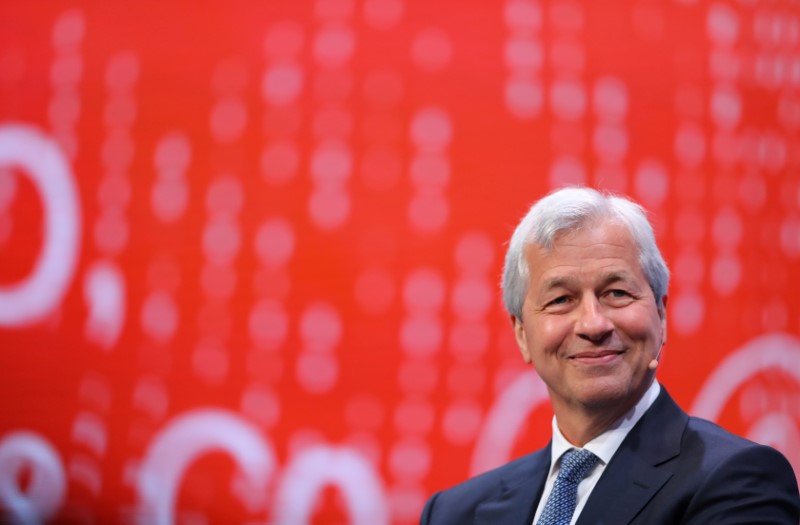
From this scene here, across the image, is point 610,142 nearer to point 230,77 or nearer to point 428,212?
point 428,212

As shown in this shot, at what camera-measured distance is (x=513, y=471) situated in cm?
168

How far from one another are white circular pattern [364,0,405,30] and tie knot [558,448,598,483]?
1.42 metres

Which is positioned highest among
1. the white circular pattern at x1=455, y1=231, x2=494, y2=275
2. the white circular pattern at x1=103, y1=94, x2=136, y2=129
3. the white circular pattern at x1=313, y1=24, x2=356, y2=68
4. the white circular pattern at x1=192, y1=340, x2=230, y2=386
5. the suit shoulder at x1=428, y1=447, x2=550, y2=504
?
the white circular pattern at x1=313, y1=24, x2=356, y2=68

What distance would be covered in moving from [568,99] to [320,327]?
2.99ft

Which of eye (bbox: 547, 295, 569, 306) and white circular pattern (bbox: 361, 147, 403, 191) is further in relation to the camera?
white circular pattern (bbox: 361, 147, 403, 191)

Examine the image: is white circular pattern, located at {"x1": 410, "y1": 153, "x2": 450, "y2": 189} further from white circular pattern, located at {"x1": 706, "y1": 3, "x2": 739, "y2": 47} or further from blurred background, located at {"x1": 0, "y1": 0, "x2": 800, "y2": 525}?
white circular pattern, located at {"x1": 706, "y1": 3, "x2": 739, "y2": 47}

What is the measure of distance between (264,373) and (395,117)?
0.77 metres

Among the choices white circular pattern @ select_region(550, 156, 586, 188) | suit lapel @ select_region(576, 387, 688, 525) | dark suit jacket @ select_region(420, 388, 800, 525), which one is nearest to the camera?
dark suit jacket @ select_region(420, 388, 800, 525)

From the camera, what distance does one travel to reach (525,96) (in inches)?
97.9

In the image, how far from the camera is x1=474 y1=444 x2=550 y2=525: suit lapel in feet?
5.17

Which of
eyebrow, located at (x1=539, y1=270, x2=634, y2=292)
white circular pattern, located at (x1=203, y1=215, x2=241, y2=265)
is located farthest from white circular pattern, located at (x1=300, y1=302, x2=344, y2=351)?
eyebrow, located at (x1=539, y1=270, x2=634, y2=292)

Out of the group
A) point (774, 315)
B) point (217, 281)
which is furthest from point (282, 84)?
point (774, 315)

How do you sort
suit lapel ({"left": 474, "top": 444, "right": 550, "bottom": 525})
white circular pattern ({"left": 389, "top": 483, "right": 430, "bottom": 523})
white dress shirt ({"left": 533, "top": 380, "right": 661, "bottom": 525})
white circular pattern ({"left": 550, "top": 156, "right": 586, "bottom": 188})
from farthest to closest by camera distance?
1. white circular pattern ({"left": 550, "top": 156, "right": 586, "bottom": 188})
2. white circular pattern ({"left": 389, "top": 483, "right": 430, "bottom": 523})
3. suit lapel ({"left": 474, "top": 444, "right": 550, "bottom": 525})
4. white dress shirt ({"left": 533, "top": 380, "right": 661, "bottom": 525})

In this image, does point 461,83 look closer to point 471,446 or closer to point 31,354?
point 471,446
